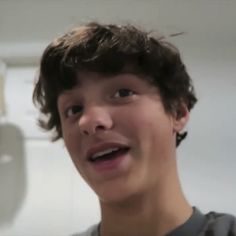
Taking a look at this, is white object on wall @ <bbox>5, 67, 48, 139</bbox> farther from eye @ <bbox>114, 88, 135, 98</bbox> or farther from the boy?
eye @ <bbox>114, 88, 135, 98</bbox>

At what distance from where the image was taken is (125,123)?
0.91 m

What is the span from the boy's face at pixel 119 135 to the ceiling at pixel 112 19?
74 centimetres

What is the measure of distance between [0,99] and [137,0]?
683mm

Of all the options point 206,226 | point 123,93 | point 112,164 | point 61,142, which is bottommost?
point 61,142

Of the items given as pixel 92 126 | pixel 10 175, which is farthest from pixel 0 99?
pixel 92 126

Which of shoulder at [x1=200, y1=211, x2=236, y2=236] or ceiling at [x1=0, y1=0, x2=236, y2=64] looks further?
ceiling at [x1=0, y1=0, x2=236, y2=64]

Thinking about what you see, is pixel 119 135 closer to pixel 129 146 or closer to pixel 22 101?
pixel 129 146

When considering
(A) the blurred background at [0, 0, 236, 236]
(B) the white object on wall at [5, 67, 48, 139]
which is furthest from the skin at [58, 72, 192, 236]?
(B) the white object on wall at [5, 67, 48, 139]

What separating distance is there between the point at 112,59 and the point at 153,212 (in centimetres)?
36

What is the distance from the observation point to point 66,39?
1057mm

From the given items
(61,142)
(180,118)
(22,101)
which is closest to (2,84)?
(22,101)

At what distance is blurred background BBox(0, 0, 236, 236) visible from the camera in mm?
1621

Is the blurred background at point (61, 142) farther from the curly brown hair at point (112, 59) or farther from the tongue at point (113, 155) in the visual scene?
the tongue at point (113, 155)

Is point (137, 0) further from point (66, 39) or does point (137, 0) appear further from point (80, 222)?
point (80, 222)
